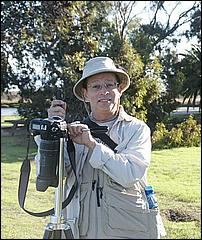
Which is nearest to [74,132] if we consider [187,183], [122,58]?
[187,183]

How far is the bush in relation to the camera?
10916 millimetres

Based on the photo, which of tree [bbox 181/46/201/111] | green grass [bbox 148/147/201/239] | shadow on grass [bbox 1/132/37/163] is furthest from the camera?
tree [bbox 181/46/201/111]

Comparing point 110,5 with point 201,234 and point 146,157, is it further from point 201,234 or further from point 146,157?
point 146,157

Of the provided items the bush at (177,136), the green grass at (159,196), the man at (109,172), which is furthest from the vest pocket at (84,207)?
the bush at (177,136)

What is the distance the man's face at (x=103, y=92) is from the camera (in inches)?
61.3

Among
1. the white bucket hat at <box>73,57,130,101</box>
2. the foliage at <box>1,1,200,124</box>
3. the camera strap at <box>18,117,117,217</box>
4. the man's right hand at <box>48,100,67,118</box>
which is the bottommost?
the camera strap at <box>18,117,117,217</box>

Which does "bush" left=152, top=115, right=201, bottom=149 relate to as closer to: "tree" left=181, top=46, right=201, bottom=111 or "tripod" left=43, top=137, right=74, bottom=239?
"tree" left=181, top=46, right=201, bottom=111

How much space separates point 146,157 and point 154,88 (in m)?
10.0

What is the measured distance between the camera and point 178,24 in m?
17.5

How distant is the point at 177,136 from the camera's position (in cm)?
1105

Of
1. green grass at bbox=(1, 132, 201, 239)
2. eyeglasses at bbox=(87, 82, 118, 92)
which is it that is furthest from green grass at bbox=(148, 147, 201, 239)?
eyeglasses at bbox=(87, 82, 118, 92)

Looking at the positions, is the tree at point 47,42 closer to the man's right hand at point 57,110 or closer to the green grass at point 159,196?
the green grass at point 159,196

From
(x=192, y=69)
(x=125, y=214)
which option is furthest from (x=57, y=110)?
(x=192, y=69)

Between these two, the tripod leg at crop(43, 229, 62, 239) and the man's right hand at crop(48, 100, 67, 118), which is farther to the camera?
the man's right hand at crop(48, 100, 67, 118)
